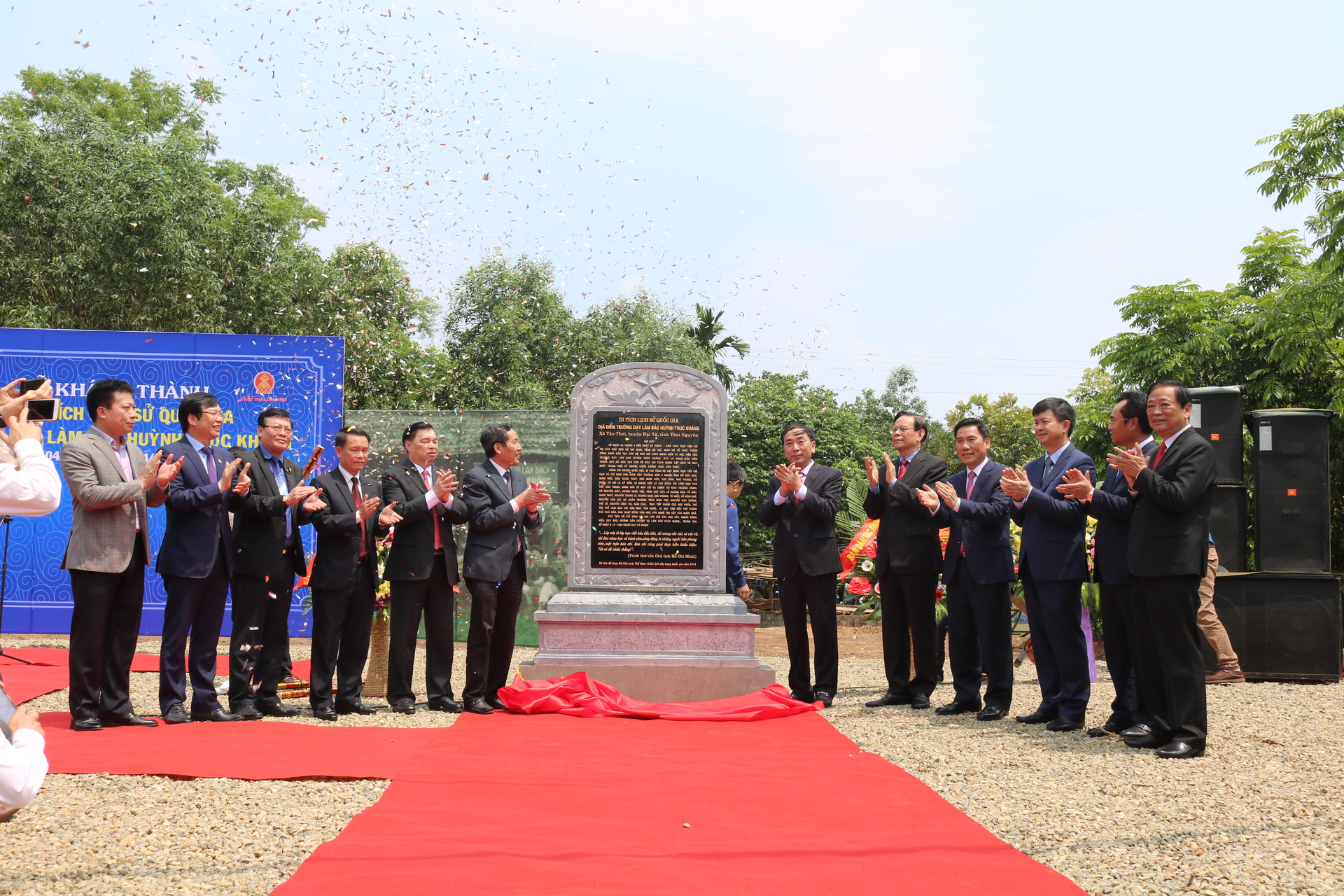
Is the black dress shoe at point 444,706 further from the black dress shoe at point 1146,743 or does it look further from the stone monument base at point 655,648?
the black dress shoe at point 1146,743

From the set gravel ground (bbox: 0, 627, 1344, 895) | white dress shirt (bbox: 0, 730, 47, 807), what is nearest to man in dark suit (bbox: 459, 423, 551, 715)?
Answer: gravel ground (bbox: 0, 627, 1344, 895)

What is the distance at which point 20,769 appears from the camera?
2066 millimetres

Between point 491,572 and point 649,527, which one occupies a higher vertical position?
point 649,527

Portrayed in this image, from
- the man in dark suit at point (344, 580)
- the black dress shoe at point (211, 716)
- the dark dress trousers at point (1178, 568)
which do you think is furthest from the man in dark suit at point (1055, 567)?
the black dress shoe at point (211, 716)

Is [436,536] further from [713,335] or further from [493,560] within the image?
[713,335]

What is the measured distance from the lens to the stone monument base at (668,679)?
6473mm

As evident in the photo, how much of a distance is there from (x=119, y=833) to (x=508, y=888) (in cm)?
136

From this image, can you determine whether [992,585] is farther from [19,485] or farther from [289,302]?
[289,302]

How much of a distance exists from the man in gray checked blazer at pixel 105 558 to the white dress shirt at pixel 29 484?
236 centimetres

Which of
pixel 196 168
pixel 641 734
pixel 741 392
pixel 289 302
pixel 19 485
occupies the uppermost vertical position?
pixel 196 168

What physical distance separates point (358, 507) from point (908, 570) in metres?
3.46

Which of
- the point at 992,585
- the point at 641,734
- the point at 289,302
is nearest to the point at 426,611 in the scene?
the point at 641,734

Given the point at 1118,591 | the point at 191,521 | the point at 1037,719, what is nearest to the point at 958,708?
the point at 1037,719

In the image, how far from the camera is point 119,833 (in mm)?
3002
